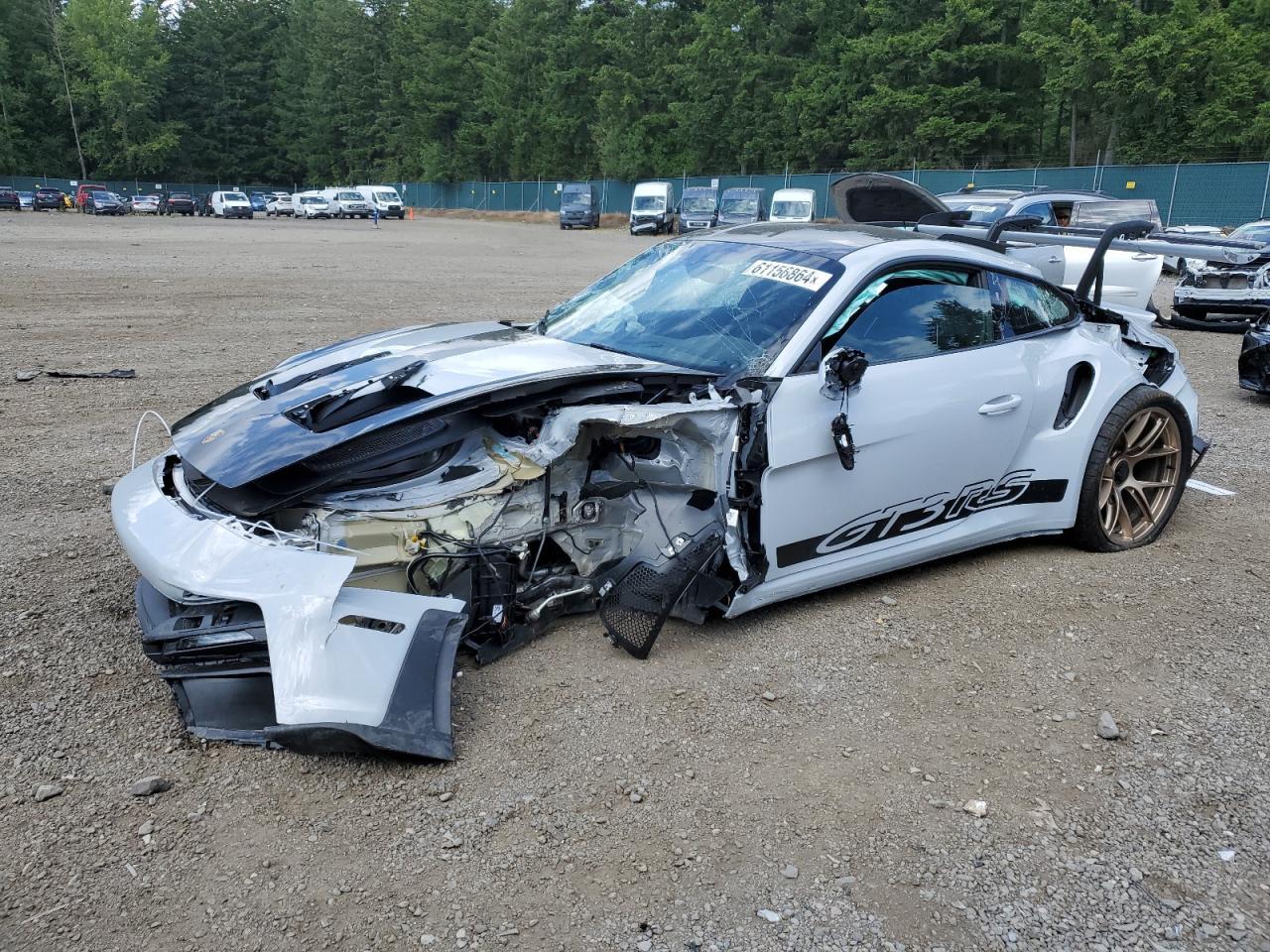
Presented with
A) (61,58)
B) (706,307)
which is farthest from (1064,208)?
(61,58)

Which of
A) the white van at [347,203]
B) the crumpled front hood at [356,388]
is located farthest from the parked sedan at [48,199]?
the crumpled front hood at [356,388]

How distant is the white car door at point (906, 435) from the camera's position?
11.9 ft

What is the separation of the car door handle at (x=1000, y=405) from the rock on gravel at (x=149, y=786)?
331 cm

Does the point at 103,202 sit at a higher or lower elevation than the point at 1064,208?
lower

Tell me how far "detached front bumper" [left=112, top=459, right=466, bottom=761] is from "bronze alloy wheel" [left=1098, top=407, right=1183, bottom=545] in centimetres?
321

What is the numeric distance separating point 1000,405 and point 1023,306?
1.93ft

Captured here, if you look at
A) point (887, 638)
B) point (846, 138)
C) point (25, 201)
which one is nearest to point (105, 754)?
point (887, 638)

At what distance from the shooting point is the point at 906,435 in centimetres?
386

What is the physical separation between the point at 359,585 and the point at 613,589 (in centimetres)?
95

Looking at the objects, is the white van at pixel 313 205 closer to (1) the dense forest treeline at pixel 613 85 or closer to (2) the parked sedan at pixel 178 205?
(2) the parked sedan at pixel 178 205

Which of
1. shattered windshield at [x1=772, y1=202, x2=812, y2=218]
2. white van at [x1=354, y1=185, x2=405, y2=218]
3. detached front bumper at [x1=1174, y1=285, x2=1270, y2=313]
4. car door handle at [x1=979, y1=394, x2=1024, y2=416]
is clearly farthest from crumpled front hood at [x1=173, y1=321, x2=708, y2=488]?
white van at [x1=354, y1=185, x2=405, y2=218]

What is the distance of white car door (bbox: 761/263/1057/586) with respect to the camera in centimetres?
363

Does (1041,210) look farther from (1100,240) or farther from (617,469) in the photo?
(617,469)

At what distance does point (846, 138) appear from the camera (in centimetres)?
4841
